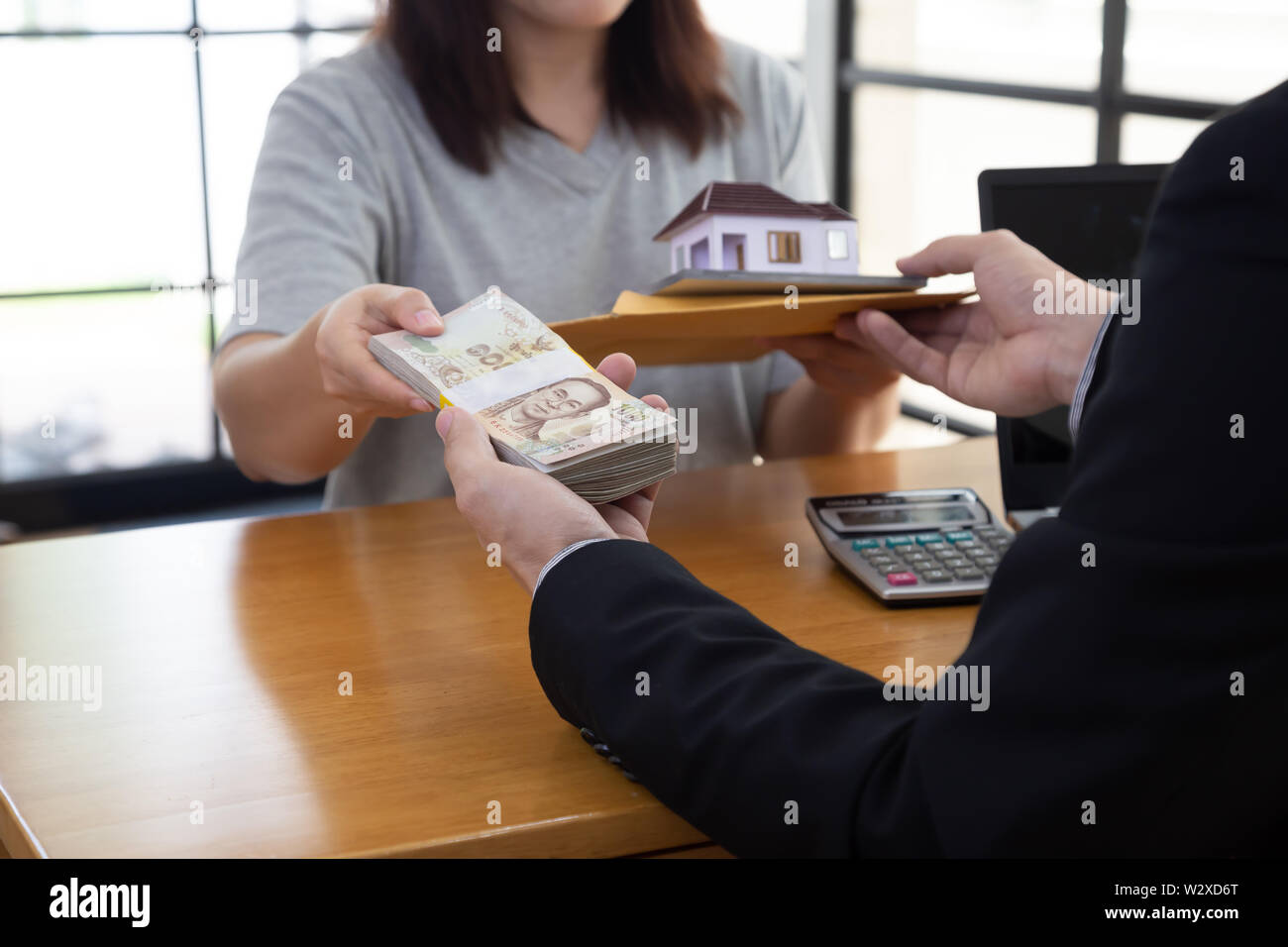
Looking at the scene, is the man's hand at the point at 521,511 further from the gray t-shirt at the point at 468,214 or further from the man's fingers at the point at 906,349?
the gray t-shirt at the point at 468,214

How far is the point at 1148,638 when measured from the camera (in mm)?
552

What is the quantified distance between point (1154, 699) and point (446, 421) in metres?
0.56

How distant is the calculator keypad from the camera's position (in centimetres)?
107

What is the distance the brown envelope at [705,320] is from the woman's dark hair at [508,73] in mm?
446

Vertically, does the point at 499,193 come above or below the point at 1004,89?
below

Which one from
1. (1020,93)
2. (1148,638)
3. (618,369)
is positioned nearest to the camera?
(1148,638)

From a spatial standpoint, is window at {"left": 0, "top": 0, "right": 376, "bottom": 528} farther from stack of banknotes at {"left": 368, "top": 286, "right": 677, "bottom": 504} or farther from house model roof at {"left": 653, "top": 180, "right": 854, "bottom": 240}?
stack of banknotes at {"left": 368, "top": 286, "right": 677, "bottom": 504}

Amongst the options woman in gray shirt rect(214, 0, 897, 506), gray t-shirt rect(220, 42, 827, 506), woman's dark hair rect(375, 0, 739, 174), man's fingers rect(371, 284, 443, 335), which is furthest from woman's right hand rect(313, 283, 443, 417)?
woman's dark hair rect(375, 0, 739, 174)

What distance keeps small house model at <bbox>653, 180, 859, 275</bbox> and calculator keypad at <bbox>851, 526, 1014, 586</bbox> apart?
294 mm

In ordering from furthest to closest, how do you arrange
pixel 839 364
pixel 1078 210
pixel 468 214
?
pixel 468 214, pixel 839 364, pixel 1078 210

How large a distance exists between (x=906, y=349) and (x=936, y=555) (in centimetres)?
24

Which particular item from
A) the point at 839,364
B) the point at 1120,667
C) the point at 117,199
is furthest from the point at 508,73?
the point at 117,199

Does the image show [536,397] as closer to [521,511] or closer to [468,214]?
[521,511]
